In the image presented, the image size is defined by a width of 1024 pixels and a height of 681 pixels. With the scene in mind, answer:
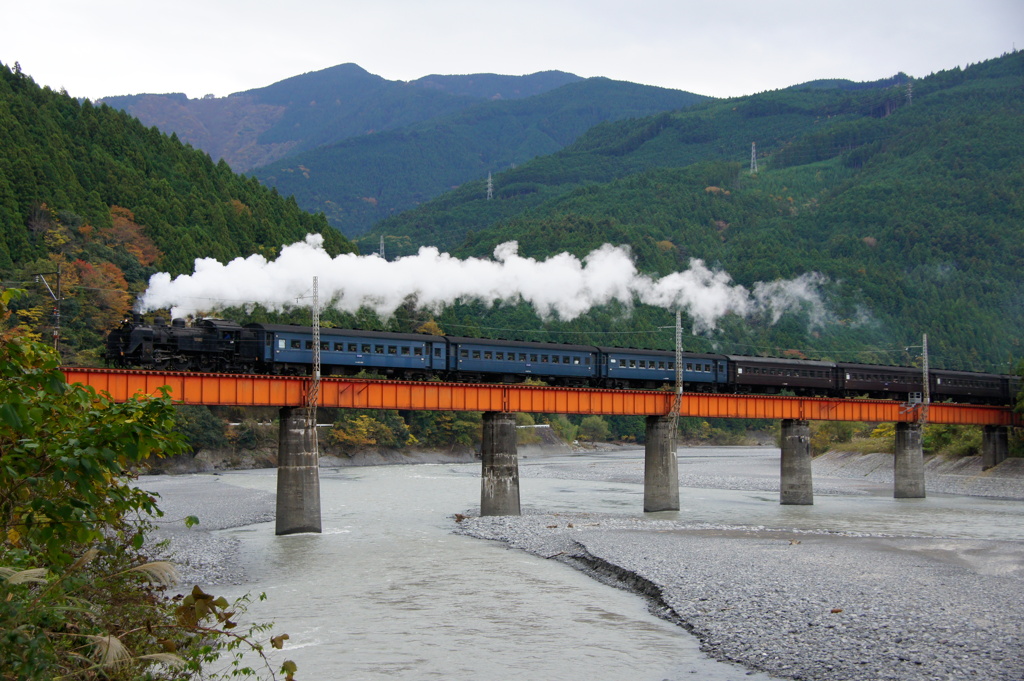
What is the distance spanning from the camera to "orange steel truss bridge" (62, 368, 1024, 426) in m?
47.0

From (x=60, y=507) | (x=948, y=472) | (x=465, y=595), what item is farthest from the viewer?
(x=948, y=472)

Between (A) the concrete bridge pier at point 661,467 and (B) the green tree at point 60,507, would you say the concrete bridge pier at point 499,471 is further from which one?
(B) the green tree at point 60,507

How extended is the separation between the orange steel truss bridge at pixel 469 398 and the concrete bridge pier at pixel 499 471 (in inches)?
46.5

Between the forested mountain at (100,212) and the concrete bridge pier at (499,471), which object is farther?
the forested mountain at (100,212)

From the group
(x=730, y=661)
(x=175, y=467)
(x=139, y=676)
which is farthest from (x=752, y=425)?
(x=139, y=676)

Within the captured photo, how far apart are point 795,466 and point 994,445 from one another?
27.0 metres

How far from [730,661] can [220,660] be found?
12511 millimetres

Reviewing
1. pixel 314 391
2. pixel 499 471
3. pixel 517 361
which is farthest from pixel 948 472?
pixel 314 391

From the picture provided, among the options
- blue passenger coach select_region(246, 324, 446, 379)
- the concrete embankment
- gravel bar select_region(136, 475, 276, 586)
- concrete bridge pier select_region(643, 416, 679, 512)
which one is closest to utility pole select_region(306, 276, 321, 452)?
blue passenger coach select_region(246, 324, 446, 379)

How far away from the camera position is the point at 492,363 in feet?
201

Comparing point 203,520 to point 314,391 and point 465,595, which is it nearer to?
point 314,391

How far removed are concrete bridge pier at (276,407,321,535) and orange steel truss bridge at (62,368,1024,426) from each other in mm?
1162

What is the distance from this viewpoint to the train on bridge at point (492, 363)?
52.1m

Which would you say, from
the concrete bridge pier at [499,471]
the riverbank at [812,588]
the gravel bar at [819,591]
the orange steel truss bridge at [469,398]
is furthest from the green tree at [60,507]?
the concrete bridge pier at [499,471]
